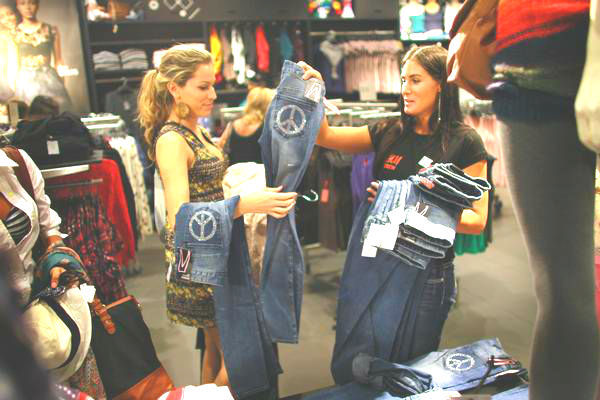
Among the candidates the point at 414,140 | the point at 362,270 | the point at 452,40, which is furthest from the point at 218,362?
the point at 452,40

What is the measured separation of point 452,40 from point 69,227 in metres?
2.05

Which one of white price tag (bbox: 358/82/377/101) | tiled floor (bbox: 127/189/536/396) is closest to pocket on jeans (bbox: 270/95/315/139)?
tiled floor (bbox: 127/189/536/396)

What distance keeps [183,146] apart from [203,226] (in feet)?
1.22

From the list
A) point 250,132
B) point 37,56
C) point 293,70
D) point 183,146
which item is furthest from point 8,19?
point 293,70

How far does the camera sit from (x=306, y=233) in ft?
12.4

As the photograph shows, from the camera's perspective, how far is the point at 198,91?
6.28 feet

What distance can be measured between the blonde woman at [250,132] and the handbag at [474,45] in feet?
9.87

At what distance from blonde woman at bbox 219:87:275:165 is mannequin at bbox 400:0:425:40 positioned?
4.00m

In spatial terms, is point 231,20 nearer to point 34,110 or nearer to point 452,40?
point 34,110

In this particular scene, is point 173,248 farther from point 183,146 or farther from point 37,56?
point 37,56

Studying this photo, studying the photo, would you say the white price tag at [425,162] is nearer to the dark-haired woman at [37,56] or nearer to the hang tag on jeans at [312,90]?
the hang tag on jeans at [312,90]

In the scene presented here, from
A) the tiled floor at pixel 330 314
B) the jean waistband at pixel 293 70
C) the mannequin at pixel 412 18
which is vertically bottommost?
the tiled floor at pixel 330 314

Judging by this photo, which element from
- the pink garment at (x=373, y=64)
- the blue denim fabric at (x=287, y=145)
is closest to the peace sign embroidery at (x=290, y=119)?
the blue denim fabric at (x=287, y=145)

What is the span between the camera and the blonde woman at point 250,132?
3859mm
